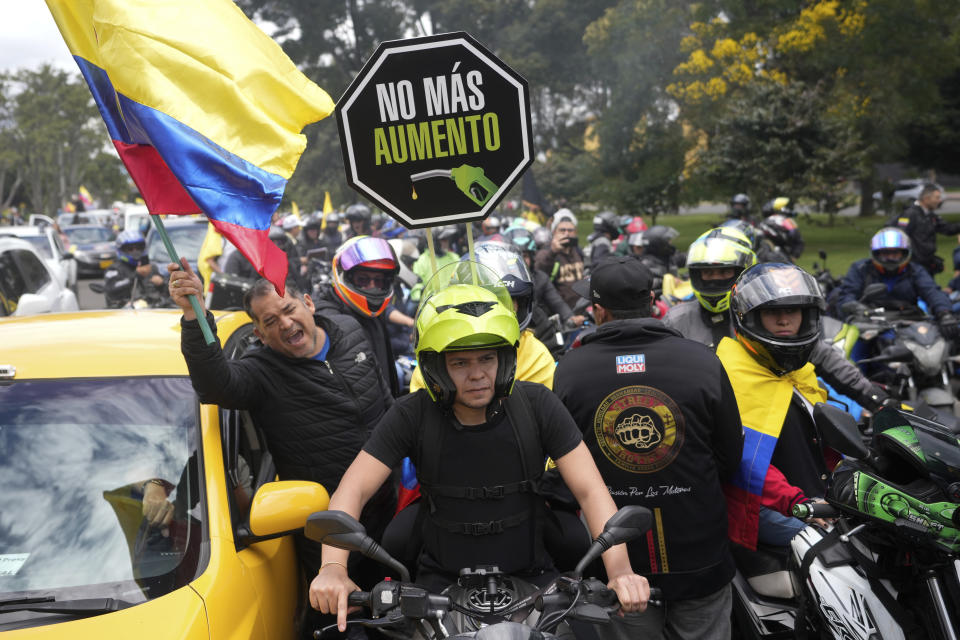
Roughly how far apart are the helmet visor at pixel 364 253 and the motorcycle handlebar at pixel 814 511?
3487 mm

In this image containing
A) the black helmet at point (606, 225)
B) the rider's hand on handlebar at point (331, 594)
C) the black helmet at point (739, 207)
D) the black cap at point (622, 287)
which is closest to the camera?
the rider's hand on handlebar at point (331, 594)

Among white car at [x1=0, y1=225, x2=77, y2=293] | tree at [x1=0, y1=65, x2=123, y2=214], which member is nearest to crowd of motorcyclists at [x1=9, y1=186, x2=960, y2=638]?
white car at [x1=0, y1=225, x2=77, y2=293]

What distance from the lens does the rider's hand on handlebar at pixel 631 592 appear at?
252 centimetres

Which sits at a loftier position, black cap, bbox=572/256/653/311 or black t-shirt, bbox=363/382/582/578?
black cap, bbox=572/256/653/311

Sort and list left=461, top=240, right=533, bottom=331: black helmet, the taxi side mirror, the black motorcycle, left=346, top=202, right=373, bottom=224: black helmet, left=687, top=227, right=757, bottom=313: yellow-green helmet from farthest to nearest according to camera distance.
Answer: left=346, top=202, right=373, bottom=224: black helmet, left=687, top=227, right=757, bottom=313: yellow-green helmet, left=461, top=240, right=533, bottom=331: black helmet, the taxi side mirror, the black motorcycle

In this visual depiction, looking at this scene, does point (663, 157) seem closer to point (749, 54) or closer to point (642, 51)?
point (642, 51)

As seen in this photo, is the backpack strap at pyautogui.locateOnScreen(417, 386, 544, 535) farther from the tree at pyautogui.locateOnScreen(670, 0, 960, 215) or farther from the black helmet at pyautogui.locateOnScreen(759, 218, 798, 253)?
the tree at pyautogui.locateOnScreen(670, 0, 960, 215)

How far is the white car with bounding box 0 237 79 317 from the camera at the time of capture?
884cm

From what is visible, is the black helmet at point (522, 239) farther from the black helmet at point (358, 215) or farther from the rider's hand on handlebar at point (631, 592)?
the rider's hand on handlebar at point (631, 592)

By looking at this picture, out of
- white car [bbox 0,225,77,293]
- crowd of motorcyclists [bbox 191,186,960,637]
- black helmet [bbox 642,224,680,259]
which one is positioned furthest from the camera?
white car [bbox 0,225,77,293]

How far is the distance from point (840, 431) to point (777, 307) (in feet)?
3.66

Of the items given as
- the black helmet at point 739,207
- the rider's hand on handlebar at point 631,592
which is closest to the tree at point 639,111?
the black helmet at point 739,207

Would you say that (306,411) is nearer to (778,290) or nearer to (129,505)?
(129,505)

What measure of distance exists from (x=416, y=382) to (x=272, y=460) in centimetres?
78
